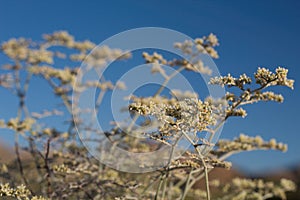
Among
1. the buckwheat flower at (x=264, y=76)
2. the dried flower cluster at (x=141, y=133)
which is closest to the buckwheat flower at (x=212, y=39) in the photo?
the dried flower cluster at (x=141, y=133)

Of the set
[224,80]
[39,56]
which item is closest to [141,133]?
[224,80]

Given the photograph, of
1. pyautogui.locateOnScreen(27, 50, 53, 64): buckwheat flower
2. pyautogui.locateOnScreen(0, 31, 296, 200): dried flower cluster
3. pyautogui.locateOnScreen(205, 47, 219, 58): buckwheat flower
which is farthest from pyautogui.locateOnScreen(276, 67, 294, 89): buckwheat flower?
pyautogui.locateOnScreen(27, 50, 53, 64): buckwheat flower

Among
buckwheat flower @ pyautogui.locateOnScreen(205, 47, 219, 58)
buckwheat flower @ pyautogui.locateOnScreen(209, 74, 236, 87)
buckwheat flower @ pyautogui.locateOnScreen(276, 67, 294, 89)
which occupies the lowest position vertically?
buckwheat flower @ pyautogui.locateOnScreen(209, 74, 236, 87)

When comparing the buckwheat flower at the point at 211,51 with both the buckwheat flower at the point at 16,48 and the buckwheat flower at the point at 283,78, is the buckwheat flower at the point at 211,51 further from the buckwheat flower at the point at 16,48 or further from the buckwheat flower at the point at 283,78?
the buckwheat flower at the point at 16,48

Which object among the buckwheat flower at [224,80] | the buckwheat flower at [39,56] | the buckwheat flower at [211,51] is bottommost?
the buckwheat flower at [224,80]

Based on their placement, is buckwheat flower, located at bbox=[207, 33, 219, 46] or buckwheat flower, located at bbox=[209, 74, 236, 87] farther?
buckwheat flower, located at bbox=[207, 33, 219, 46]

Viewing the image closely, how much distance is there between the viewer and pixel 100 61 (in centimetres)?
1138

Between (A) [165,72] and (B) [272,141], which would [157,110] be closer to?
(B) [272,141]

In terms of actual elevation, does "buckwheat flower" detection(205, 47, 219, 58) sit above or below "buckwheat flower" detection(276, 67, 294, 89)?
above

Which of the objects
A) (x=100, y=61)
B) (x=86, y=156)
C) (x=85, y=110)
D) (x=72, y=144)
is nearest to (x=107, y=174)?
(x=86, y=156)

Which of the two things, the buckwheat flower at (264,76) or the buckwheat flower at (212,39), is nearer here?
the buckwheat flower at (264,76)

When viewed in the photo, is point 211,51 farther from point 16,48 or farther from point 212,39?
point 16,48

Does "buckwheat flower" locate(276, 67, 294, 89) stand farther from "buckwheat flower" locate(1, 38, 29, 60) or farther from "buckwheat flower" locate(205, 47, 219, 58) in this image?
"buckwheat flower" locate(1, 38, 29, 60)

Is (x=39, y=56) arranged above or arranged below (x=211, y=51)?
above
